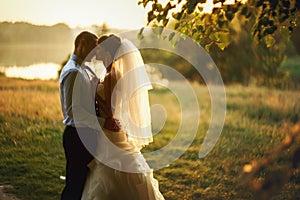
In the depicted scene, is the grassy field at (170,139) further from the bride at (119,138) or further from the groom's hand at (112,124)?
the groom's hand at (112,124)

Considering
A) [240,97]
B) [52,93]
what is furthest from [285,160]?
[52,93]

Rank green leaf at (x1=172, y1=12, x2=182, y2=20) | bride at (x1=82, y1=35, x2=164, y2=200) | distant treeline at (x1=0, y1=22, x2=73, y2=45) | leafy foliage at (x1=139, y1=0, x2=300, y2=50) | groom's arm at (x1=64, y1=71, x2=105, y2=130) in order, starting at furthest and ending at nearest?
distant treeline at (x1=0, y1=22, x2=73, y2=45) < bride at (x1=82, y1=35, x2=164, y2=200) < groom's arm at (x1=64, y1=71, x2=105, y2=130) < green leaf at (x1=172, y1=12, x2=182, y2=20) < leafy foliage at (x1=139, y1=0, x2=300, y2=50)

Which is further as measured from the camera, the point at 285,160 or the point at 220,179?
the point at 285,160

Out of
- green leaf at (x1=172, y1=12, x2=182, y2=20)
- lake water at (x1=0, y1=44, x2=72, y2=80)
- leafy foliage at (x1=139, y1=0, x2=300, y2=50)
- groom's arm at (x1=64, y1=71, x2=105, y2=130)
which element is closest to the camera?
leafy foliage at (x1=139, y1=0, x2=300, y2=50)

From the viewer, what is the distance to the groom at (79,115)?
374 centimetres

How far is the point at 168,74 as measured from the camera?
9.45 metres

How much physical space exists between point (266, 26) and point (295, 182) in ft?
10.5

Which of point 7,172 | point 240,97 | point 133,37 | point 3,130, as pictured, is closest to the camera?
point 7,172

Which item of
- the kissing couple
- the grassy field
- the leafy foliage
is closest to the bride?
the kissing couple

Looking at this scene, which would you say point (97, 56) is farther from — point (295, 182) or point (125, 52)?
point (295, 182)

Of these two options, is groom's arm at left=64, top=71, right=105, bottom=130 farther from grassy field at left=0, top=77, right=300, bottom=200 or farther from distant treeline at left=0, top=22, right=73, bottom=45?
distant treeline at left=0, top=22, right=73, bottom=45

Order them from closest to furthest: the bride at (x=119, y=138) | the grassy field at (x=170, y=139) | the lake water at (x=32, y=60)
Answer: the bride at (x=119, y=138) < the grassy field at (x=170, y=139) < the lake water at (x=32, y=60)

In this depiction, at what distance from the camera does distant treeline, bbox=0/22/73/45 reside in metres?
6.88

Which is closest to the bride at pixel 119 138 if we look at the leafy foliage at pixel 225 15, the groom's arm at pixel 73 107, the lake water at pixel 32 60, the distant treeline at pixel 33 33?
the groom's arm at pixel 73 107
